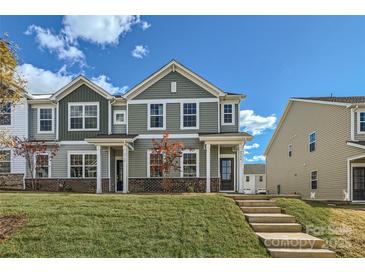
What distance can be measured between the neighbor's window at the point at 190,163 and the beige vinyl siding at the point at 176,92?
10.0 feet

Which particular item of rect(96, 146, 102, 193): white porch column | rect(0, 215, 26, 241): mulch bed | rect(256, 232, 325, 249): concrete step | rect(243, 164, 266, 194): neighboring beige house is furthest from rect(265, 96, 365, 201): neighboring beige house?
rect(243, 164, 266, 194): neighboring beige house

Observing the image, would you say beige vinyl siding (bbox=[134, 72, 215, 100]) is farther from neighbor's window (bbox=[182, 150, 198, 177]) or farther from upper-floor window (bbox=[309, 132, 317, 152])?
upper-floor window (bbox=[309, 132, 317, 152])

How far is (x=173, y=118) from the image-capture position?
1523 centimetres

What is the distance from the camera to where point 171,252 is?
6227 millimetres

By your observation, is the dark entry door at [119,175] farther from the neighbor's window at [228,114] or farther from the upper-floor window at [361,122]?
the upper-floor window at [361,122]

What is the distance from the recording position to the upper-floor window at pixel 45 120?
16109 mm

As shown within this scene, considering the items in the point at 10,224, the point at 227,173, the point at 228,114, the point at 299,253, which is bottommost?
the point at 299,253

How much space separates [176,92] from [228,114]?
303 cm

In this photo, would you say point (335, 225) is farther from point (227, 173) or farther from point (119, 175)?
point (119, 175)

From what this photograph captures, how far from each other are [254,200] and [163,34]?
23.8ft

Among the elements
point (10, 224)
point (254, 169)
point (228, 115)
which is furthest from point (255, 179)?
point (10, 224)
